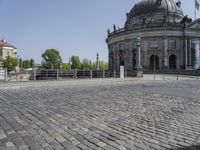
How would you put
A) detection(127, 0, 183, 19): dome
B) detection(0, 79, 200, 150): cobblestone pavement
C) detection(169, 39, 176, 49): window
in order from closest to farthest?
1. detection(0, 79, 200, 150): cobblestone pavement
2. detection(169, 39, 176, 49): window
3. detection(127, 0, 183, 19): dome

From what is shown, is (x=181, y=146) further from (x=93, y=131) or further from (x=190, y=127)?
(x=93, y=131)

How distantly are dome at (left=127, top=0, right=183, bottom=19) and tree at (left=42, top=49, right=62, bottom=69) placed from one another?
3683 centimetres

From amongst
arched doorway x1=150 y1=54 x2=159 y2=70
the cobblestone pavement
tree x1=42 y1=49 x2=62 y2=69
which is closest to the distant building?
tree x1=42 y1=49 x2=62 y2=69

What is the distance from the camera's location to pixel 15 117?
5.70 m

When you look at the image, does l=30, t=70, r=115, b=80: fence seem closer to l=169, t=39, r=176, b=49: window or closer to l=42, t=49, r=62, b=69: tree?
l=169, t=39, r=176, b=49: window

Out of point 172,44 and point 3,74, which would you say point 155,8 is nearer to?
point 172,44

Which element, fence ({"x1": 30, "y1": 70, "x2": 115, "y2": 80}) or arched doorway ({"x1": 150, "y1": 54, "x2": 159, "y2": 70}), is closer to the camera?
fence ({"x1": 30, "y1": 70, "x2": 115, "y2": 80})

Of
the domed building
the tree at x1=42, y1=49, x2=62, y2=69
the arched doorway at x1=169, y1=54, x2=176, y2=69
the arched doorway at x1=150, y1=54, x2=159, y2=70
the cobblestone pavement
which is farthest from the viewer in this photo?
the tree at x1=42, y1=49, x2=62, y2=69

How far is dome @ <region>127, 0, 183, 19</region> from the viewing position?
62.2m

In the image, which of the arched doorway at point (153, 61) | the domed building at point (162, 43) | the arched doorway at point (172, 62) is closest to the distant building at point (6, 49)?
the domed building at point (162, 43)

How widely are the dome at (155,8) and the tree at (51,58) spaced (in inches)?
1450

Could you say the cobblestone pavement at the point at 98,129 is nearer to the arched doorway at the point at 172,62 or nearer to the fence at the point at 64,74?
the fence at the point at 64,74

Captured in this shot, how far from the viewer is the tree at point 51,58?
89500 mm

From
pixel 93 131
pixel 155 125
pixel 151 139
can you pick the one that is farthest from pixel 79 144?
pixel 155 125
